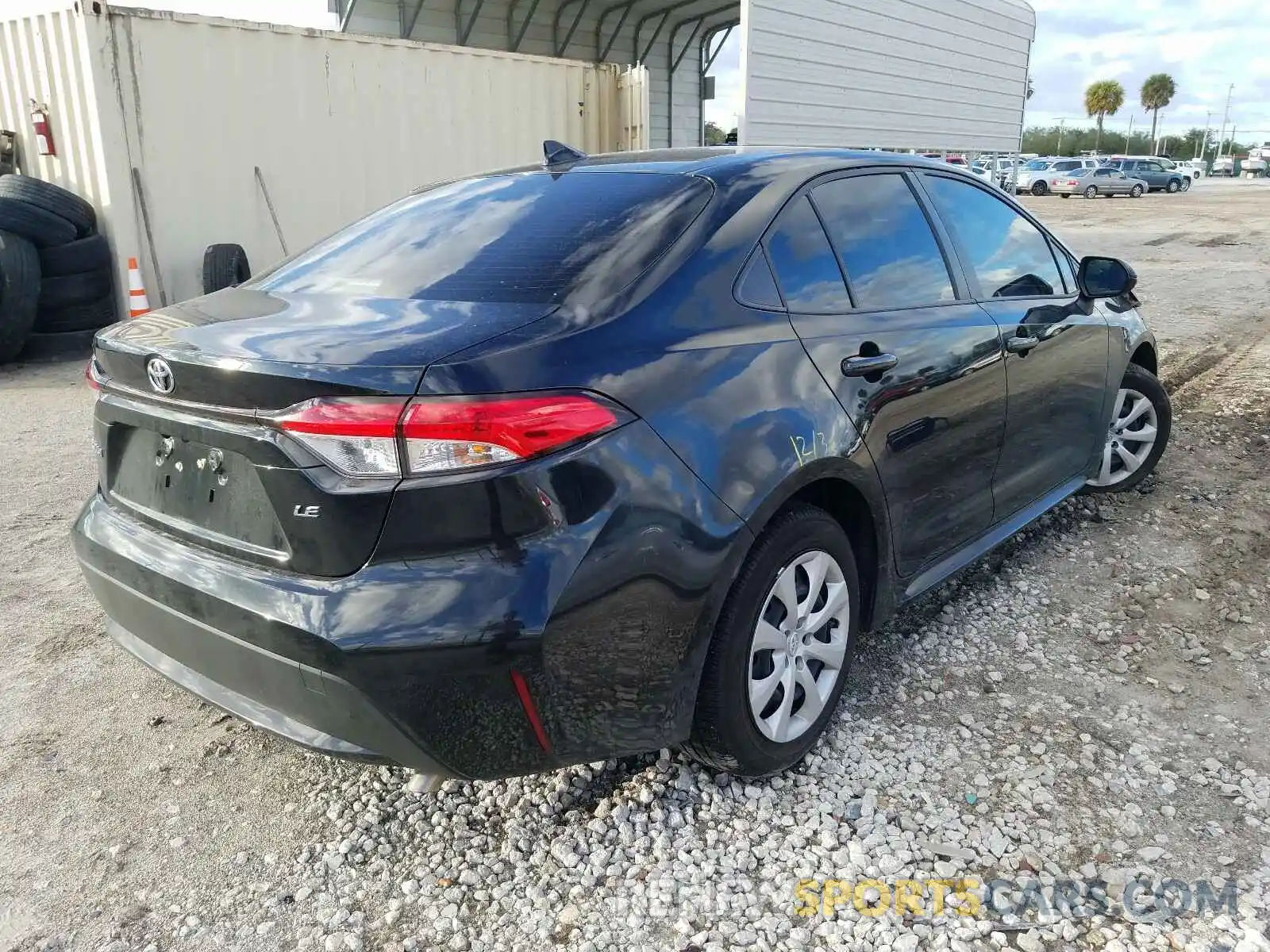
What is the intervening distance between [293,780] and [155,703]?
696mm

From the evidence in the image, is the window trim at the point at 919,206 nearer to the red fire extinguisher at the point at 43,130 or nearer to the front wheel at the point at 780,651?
the front wheel at the point at 780,651

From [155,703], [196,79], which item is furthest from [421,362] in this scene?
[196,79]

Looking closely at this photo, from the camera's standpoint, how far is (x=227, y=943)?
2.10 m

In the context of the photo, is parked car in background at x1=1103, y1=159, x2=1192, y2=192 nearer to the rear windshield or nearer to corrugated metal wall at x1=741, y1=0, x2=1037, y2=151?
corrugated metal wall at x1=741, y1=0, x2=1037, y2=151

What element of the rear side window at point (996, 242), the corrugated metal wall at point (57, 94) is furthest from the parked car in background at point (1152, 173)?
the rear side window at point (996, 242)

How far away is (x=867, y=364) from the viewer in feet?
8.66

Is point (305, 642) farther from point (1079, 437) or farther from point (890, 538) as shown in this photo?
point (1079, 437)

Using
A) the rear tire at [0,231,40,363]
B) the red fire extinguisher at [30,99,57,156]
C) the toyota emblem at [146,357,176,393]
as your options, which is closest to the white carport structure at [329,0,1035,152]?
the red fire extinguisher at [30,99,57,156]

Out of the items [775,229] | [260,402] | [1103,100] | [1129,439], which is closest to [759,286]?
[775,229]

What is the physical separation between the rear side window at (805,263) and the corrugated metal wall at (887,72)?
24.8ft

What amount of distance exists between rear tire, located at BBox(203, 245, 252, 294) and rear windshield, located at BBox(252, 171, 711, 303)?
656cm

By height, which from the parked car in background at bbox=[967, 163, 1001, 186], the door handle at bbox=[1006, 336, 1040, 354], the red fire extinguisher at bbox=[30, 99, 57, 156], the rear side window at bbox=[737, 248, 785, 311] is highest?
the red fire extinguisher at bbox=[30, 99, 57, 156]

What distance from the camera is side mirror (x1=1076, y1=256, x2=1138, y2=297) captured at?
13.0ft

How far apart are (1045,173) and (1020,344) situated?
42.6 m
